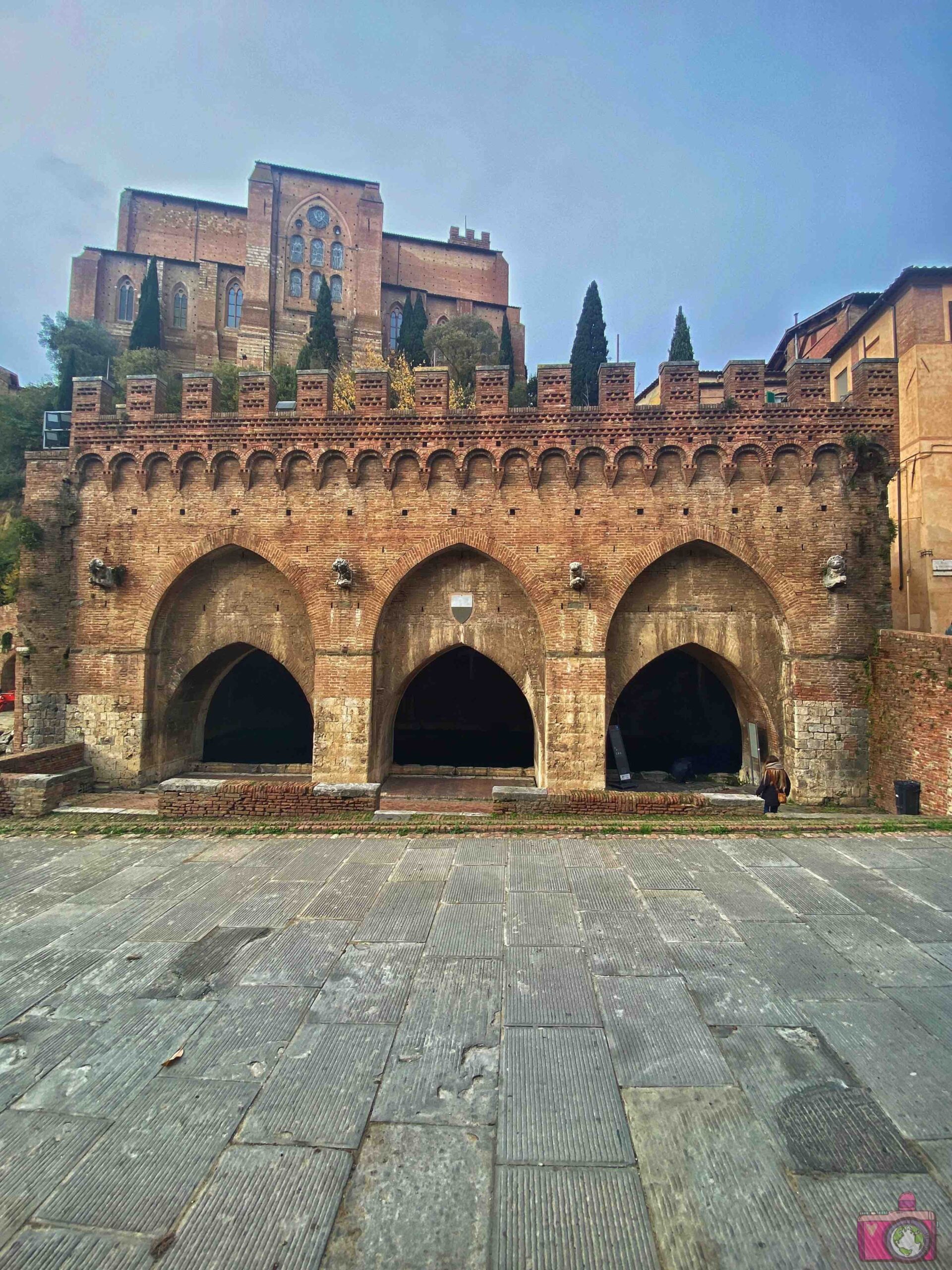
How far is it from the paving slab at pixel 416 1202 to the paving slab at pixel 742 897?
391 cm

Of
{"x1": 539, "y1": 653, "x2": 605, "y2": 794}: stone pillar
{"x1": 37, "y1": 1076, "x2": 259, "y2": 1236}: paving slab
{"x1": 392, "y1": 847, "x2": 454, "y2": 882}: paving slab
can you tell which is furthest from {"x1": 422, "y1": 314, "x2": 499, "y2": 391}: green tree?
{"x1": 37, "y1": 1076, "x2": 259, "y2": 1236}: paving slab

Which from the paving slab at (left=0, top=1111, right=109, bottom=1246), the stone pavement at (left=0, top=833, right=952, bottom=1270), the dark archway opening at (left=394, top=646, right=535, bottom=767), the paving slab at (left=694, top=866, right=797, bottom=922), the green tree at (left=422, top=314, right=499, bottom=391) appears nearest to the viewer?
the stone pavement at (left=0, top=833, right=952, bottom=1270)

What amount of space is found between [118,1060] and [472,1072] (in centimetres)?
242

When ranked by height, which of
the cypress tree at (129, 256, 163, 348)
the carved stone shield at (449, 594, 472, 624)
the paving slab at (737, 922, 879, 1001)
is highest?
the cypress tree at (129, 256, 163, 348)

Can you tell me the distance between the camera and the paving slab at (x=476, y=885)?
21.5ft

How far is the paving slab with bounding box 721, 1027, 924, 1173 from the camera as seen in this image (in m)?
3.20

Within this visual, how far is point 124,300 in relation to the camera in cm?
4384

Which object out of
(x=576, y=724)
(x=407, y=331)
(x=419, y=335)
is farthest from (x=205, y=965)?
(x=407, y=331)

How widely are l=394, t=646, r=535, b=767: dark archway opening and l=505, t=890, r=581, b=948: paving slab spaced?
1676 centimetres

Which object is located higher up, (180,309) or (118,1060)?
(180,309)

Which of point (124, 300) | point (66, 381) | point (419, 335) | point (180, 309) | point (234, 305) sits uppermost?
point (234, 305)

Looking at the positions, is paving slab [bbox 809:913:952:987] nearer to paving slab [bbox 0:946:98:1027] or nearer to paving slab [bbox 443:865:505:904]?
paving slab [bbox 443:865:505:904]

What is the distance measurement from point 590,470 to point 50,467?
44.2 feet

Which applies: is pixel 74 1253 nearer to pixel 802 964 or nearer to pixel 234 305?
pixel 802 964
